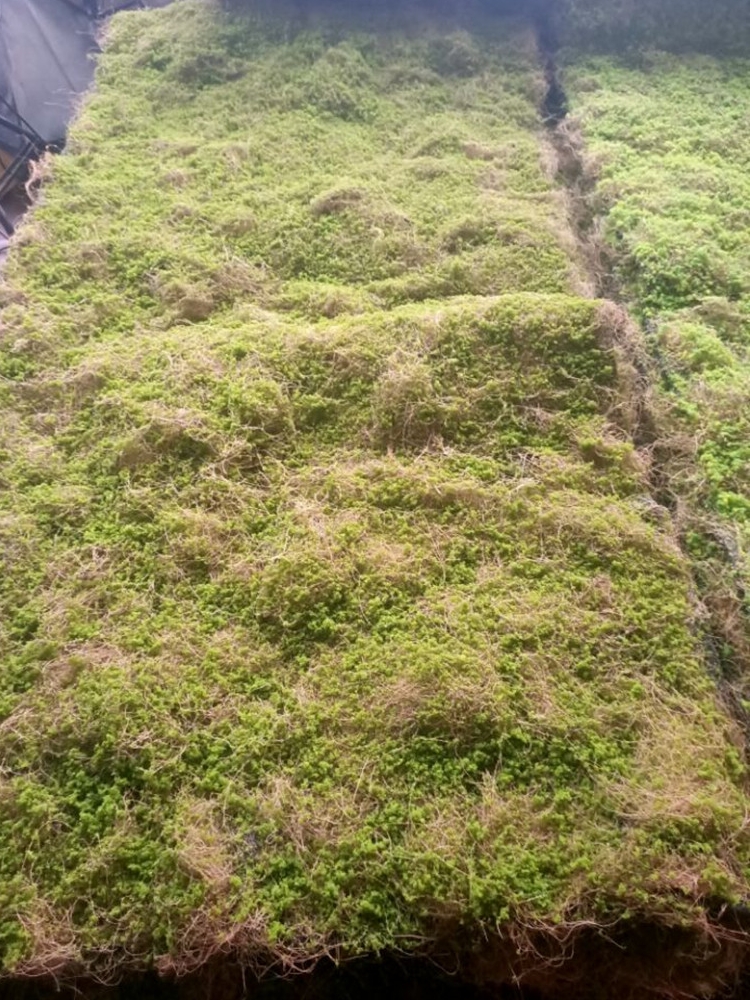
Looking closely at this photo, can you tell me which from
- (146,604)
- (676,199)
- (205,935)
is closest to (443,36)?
(676,199)

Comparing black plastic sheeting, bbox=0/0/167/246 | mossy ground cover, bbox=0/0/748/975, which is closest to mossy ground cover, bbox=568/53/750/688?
mossy ground cover, bbox=0/0/748/975

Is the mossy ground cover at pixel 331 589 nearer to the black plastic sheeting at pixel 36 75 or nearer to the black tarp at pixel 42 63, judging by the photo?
the black plastic sheeting at pixel 36 75

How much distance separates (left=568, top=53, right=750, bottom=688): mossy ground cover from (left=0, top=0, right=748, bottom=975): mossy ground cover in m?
0.15

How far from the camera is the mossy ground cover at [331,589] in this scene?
166cm

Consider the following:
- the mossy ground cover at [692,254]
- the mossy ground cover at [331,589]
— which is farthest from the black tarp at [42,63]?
the mossy ground cover at [692,254]

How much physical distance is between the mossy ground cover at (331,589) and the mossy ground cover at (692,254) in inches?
6.0

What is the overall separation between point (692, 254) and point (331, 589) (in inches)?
75.3

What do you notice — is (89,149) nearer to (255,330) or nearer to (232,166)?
(232,166)

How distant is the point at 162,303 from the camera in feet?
9.55

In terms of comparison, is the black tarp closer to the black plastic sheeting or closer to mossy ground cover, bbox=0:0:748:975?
the black plastic sheeting

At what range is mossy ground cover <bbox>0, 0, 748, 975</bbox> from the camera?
1656 mm

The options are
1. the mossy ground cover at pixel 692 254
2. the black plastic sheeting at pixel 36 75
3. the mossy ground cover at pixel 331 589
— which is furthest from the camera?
the black plastic sheeting at pixel 36 75

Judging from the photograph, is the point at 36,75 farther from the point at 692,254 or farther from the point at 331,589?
the point at 331,589

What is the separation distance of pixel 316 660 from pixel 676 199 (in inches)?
94.5
